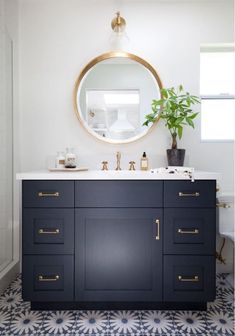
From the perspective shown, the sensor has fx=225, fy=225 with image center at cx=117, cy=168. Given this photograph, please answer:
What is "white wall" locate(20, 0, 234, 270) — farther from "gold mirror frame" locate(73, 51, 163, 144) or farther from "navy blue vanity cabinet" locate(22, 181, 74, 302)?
"navy blue vanity cabinet" locate(22, 181, 74, 302)

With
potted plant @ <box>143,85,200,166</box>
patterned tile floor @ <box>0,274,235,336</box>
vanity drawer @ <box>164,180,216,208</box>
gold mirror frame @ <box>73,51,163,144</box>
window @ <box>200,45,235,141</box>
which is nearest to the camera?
patterned tile floor @ <box>0,274,235,336</box>

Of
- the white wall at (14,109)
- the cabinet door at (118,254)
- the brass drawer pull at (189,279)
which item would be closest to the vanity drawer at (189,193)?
the cabinet door at (118,254)

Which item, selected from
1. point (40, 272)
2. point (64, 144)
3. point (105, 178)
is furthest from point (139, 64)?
point (40, 272)

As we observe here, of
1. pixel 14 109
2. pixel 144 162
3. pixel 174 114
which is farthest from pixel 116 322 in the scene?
pixel 14 109

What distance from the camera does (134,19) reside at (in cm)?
194

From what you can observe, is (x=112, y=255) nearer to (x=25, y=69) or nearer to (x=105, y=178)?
(x=105, y=178)

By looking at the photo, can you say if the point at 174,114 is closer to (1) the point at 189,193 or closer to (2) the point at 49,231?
(1) the point at 189,193

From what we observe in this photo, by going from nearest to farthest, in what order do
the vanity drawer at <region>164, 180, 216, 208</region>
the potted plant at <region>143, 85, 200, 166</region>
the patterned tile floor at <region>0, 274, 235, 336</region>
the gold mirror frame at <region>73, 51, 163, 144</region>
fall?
the patterned tile floor at <region>0, 274, 235, 336</region> → the vanity drawer at <region>164, 180, 216, 208</region> → the potted plant at <region>143, 85, 200, 166</region> → the gold mirror frame at <region>73, 51, 163, 144</region>

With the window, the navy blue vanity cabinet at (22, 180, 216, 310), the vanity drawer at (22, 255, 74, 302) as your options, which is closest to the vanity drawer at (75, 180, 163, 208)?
the navy blue vanity cabinet at (22, 180, 216, 310)

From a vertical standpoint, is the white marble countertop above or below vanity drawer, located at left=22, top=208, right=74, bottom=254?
above

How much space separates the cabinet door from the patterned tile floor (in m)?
0.13

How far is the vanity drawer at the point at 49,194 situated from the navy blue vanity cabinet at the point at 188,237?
0.62m

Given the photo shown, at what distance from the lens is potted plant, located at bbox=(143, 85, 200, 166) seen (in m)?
1.76

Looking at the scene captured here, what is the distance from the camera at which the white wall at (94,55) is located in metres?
1.94
